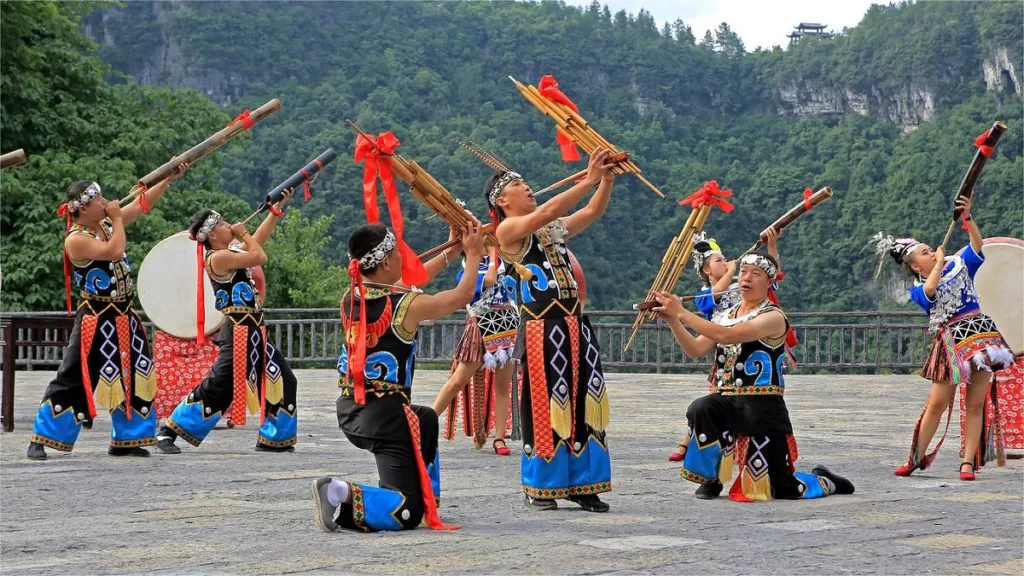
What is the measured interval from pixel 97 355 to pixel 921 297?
479cm

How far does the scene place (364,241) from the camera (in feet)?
Result: 19.7

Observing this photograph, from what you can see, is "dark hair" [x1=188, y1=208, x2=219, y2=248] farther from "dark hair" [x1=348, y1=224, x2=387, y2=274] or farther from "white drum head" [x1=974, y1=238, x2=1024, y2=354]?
"white drum head" [x1=974, y1=238, x2=1024, y2=354]

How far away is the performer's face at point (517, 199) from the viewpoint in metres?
6.52

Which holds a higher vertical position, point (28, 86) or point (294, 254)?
point (28, 86)

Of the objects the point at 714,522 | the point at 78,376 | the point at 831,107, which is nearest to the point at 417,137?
the point at 831,107

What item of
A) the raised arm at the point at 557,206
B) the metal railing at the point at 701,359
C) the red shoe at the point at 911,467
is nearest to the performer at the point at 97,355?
the raised arm at the point at 557,206

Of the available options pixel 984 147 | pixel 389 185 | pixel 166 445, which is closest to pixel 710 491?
pixel 389 185

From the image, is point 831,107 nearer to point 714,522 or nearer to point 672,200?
point 672,200

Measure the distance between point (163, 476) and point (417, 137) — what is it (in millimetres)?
34770

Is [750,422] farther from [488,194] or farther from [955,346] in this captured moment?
[955,346]

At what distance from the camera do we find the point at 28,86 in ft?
86.5

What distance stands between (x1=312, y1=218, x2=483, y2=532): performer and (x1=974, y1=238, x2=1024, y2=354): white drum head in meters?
4.62

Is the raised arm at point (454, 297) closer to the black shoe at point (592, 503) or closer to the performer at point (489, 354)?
the black shoe at point (592, 503)

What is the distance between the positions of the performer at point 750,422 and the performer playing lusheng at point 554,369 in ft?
1.90
